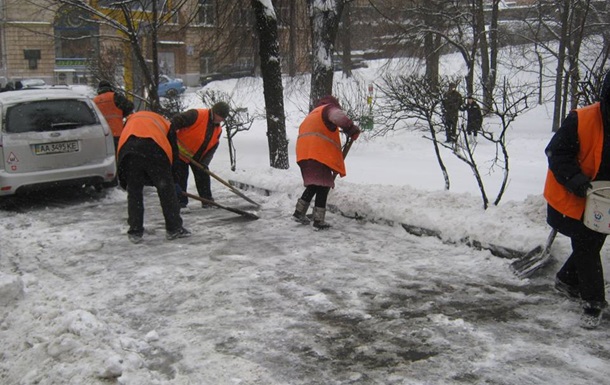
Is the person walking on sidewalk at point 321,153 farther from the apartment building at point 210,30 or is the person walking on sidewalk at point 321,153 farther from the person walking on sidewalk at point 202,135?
the apartment building at point 210,30

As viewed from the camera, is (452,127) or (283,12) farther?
(283,12)

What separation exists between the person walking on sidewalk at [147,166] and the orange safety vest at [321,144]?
1424 mm

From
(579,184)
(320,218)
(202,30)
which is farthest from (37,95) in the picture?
(202,30)

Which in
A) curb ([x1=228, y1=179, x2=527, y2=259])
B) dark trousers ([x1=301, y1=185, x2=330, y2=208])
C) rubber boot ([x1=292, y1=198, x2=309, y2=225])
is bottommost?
curb ([x1=228, y1=179, x2=527, y2=259])

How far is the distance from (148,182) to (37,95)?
2815mm

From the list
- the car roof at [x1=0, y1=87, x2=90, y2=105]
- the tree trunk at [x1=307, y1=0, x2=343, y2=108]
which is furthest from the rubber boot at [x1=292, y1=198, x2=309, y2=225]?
the tree trunk at [x1=307, y1=0, x2=343, y2=108]

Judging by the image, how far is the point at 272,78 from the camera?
393 inches

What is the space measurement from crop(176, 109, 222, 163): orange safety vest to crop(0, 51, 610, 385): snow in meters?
0.82

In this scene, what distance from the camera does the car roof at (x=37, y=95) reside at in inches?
303

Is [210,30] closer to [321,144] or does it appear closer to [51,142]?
[51,142]

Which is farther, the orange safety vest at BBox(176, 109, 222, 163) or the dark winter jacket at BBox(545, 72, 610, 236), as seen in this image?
the orange safety vest at BBox(176, 109, 222, 163)

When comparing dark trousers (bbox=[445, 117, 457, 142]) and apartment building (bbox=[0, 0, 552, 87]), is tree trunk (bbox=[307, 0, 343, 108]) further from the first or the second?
dark trousers (bbox=[445, 117, 457, 142])

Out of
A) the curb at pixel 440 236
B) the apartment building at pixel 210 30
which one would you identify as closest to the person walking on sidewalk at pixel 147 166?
the curb at pixel 440 236

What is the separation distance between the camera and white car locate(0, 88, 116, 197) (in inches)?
293
